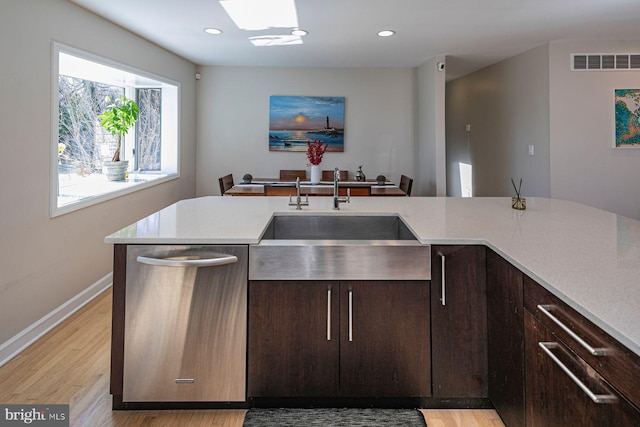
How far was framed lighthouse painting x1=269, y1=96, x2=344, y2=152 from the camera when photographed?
251 inches

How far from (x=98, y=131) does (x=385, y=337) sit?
3.68m

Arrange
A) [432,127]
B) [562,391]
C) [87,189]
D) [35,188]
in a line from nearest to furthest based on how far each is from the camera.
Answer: [562,391], [35,188], [87,189], [432,127]

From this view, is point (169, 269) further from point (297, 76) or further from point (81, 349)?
point (297, 76)

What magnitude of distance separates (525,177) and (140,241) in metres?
4.79

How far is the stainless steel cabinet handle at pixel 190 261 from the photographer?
1.79 metres

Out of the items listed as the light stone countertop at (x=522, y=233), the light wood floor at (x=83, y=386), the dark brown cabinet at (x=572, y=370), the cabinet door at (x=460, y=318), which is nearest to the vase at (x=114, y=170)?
the light wood floor at (x=83, y=386)

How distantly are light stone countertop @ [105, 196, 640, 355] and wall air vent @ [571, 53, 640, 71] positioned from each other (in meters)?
2.70

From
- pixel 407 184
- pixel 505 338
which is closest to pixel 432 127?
pixel 407 184

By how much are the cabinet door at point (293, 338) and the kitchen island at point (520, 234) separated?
277 millimetres

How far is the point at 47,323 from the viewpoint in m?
2.96

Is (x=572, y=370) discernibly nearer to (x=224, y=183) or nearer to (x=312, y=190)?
(x=312, y=190)

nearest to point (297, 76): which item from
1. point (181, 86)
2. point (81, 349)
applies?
point (181, 86)

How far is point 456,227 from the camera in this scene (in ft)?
6.84

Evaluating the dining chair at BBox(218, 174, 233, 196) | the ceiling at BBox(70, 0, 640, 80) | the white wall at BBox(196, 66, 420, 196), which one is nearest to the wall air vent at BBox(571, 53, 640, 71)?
the ceiling at BBox(70, 0, 640, 80)
